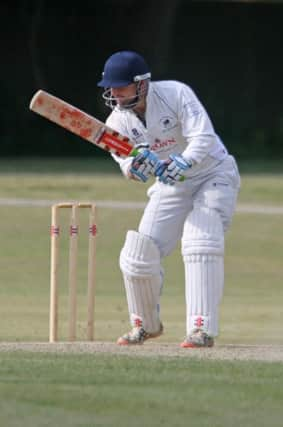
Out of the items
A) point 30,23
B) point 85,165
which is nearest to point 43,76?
point 30,23

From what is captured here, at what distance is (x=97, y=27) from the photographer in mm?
27922

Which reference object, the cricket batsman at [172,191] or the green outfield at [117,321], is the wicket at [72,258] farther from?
the green outfield at [117,321]

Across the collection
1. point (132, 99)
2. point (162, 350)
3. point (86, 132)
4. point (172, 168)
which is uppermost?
point (132, 99)

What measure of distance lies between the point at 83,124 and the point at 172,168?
581 mm

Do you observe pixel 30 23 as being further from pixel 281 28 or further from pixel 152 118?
pixel 152 118

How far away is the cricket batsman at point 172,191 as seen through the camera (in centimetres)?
718

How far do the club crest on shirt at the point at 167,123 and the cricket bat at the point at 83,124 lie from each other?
0.18 m

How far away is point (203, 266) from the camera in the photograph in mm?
7160

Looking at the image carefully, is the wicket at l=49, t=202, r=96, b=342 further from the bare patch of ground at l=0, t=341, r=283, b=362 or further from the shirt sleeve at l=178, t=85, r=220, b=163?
the shirt sleeve at l=178, t=85, r=220, b=163

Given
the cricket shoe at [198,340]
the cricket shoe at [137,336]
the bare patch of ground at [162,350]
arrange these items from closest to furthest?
1. the bare patch of ground at [162,350]
2. the cricket shoe at [198,340]
3. the cricket shoe at [137,336]

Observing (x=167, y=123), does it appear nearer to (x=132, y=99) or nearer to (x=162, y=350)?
(x=132, y=99)

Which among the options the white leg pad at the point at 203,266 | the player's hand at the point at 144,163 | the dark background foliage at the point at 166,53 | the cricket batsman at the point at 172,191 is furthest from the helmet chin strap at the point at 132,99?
the dark background foliage at the point at 166,53

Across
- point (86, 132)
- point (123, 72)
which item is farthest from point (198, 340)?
point (123, 72)

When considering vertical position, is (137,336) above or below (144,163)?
below
